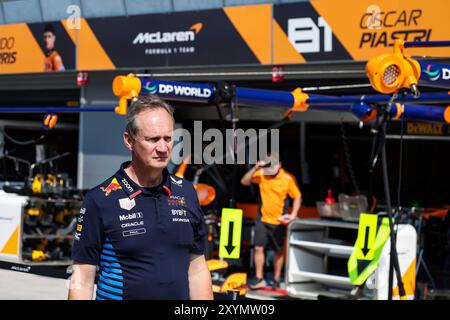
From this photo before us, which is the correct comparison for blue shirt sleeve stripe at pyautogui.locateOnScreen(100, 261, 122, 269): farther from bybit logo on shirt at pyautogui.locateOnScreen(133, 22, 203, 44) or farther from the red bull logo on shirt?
bybit logo on shirt at pyautogui.locateOnScreen(133, 22, 203, 44)

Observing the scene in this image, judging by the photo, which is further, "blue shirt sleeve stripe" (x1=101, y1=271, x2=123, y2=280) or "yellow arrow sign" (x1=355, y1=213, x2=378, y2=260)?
"yellow arrow sign" (x1=355, y1=213, x2=378, y2=260)

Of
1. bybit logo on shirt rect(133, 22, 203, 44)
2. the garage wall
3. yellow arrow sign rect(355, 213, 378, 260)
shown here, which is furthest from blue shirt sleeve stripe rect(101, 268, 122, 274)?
the garage wall

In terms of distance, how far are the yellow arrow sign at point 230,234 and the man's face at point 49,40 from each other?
797cm

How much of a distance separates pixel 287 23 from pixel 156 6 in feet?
9.40

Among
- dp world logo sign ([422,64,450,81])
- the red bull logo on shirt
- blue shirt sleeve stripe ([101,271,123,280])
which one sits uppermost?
dp world logo sign ([422,64,450,81])

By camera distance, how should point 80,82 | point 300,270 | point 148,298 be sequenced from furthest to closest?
point 80,82, point 300,270, point 148,298

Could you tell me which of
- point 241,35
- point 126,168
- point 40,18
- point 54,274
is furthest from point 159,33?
point 126,168

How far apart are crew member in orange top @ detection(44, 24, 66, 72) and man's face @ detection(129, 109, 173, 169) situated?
42.4 feet

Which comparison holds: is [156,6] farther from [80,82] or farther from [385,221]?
[385,221]

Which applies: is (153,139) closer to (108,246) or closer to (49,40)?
(108,246)

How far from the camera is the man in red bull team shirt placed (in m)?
3.72

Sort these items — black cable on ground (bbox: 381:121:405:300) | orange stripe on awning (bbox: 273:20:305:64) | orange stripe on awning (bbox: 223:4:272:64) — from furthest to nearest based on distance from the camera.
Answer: orange stripe on awning (bbox: 223:4:272:64) < orange stripe on awning (bbox: 273:20:305:64) < black cable on ground (bbox: 381:121:405:300)

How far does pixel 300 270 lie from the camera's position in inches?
439
